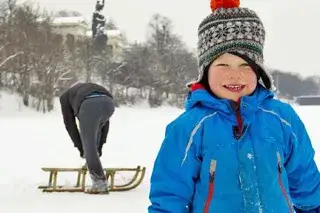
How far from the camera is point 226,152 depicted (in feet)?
6.76

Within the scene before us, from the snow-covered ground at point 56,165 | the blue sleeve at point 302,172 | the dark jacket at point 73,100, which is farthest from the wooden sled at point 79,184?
the blue sleeve at point 302,172

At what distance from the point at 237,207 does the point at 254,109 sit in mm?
416

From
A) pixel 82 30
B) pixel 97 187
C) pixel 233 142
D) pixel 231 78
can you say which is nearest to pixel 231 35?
pixel 231 78

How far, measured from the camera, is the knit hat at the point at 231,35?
2.22m

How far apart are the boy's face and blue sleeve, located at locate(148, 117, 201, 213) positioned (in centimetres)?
24

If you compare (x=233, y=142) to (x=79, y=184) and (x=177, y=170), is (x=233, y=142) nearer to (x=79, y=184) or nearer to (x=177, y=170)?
(x=177, y=170)

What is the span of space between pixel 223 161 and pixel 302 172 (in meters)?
0.45

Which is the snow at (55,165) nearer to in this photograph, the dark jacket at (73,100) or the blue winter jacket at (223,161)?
the dark jacket at (73,100)

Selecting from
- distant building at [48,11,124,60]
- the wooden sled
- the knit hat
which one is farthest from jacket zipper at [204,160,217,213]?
distant building at [48,11,124,60]

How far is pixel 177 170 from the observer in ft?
6.79

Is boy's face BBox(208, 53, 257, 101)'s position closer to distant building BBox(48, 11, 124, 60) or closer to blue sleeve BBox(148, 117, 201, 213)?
blue sleeve BBox(148, 117, 201, 213)

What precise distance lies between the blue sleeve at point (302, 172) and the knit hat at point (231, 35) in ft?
0.78

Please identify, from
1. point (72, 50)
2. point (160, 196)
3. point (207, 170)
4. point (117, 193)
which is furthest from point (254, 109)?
point (72, 50)

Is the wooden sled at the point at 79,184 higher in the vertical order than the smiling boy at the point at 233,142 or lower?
lower
